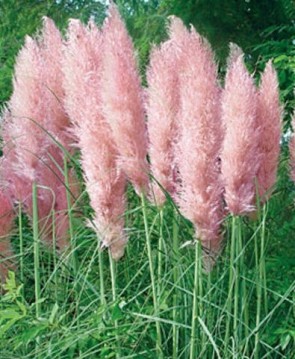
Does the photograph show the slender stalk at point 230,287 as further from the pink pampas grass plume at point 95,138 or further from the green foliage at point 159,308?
the pink pampas grass plume at point 95,138

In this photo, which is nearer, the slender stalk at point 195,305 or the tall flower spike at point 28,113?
the slender stalk at point 195,305

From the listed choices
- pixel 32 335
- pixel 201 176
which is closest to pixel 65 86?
pixel 201 176

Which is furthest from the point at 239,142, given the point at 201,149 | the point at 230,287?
the point at 230,287

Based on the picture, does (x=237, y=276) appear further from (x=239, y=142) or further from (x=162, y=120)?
(x=162, y=120)

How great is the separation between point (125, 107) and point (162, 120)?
14cm

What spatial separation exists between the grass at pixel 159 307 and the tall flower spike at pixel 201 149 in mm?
133

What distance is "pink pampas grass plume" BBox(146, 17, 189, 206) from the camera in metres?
2.90

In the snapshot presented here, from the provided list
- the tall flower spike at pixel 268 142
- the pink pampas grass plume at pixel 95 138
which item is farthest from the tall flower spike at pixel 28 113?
the tall flower spike at pixel 268 142

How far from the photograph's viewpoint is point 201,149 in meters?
2.78

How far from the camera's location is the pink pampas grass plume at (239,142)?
9.27ft

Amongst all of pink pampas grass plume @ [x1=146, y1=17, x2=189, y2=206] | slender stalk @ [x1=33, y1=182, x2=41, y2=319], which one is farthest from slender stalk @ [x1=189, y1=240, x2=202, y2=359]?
slender stalk @ [x1=33, y1=182, x2=41, y2=319]

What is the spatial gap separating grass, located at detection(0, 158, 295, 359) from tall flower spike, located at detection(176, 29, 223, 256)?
13 centimetres

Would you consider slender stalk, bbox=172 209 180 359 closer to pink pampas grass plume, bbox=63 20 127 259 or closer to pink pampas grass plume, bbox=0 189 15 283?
pink pampas grass plume, bbox=63 20 127 259

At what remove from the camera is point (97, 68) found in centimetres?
307
